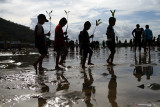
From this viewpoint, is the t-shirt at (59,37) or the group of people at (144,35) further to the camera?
the group of people at (144,35)

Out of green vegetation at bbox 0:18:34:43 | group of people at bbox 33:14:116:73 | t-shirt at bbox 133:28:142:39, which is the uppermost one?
green vegetation at bbox 0:18:34:43

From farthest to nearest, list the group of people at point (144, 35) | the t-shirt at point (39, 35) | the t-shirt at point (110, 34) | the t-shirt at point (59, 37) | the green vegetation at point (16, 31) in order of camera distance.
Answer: the green vegetation at point (16, 31), the group of people at point (144, 35), the t-shirt at point (110, 34), the t-shirt at point (59, 37), the t-shirt at point (39, 35)

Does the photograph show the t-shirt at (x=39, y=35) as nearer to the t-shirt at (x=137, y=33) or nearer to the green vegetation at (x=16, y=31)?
the t-shirt at (x=137, y=33)

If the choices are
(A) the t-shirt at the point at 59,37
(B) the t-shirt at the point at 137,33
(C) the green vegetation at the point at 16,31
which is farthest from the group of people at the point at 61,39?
(C) the green vegetation at the point at 16,31

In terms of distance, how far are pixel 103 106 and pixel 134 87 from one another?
50.7 inches

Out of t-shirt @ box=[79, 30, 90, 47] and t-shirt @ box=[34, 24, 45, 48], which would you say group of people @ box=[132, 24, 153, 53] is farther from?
t-shirt @ box=[34, 24, 45, 48]

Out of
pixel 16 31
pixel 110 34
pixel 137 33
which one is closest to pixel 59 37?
pixel 110 34

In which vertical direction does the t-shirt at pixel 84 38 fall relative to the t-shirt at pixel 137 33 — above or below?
below

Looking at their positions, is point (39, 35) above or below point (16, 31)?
below

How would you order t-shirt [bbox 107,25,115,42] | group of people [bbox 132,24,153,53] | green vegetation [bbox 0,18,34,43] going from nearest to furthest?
t-shirt [bbox 107,25,115,42]
group of people [bbox 132,24,153,53]
green vegetation [bbox 0,18,34,43]

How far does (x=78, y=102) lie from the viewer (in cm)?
330

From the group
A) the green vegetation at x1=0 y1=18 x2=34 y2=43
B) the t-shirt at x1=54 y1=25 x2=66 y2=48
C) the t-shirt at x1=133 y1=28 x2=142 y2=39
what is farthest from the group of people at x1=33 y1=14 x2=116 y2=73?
the green vegetation at x1=0 y1=18 x2=34 y2=43

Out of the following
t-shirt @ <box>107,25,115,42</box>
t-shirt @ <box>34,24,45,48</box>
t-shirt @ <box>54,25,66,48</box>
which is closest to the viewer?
t-shirt @ <box>34,24,45,48</box>

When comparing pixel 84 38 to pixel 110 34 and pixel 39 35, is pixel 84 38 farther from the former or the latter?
pixel 39 35
